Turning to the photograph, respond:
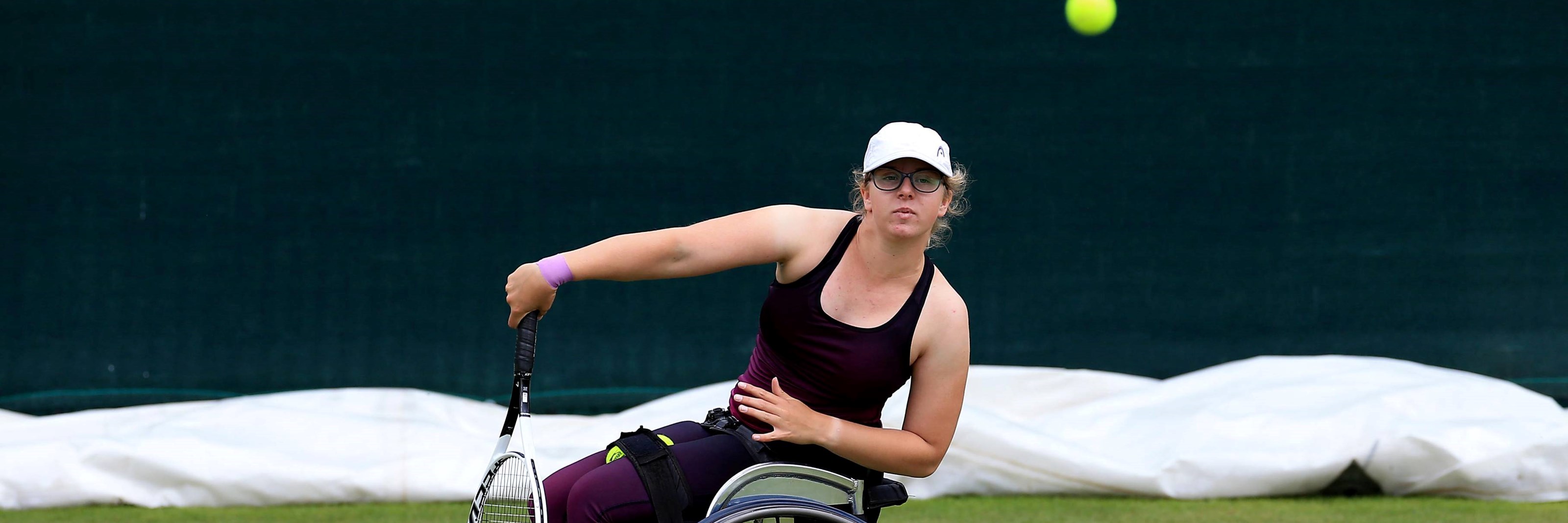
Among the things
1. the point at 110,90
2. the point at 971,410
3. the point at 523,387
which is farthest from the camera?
the point at 110,90

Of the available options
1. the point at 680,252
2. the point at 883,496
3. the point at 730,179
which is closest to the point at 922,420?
the point at 883,496

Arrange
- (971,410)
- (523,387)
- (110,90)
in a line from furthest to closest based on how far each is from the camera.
A: (110,90) < (971,410) < (523,387)

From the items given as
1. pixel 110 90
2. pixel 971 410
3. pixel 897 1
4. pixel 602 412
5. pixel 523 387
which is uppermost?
pixel 897 1

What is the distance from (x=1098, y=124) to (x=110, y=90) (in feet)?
10.9

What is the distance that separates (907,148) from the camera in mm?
→ 1992

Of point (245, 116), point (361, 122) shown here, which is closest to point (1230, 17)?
point (361, 122)

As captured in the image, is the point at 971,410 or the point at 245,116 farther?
the point at 245,116

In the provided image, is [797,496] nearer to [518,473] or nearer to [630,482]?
[630,482]

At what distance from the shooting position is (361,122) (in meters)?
4.67

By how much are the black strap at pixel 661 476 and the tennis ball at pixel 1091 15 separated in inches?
122

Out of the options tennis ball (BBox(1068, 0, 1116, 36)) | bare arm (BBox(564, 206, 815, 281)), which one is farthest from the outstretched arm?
tennis ball (BBox(1068, 0, 1116, 36))

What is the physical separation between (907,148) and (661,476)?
0.59 m

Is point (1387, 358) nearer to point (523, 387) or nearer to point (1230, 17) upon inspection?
point (1230, 17)

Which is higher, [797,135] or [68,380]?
[797,135]
